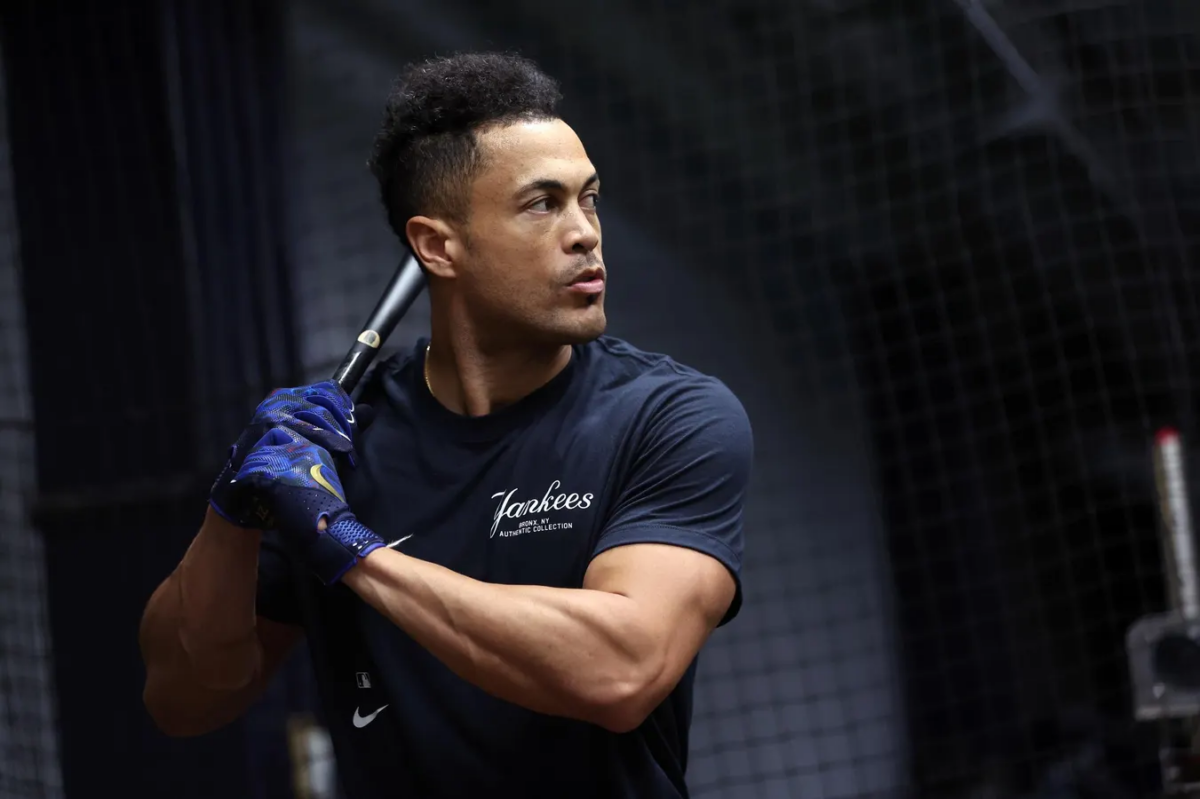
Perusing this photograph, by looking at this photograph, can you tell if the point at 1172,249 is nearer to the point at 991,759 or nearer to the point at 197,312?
the point at 991,759

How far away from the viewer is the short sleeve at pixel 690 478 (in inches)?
58.4

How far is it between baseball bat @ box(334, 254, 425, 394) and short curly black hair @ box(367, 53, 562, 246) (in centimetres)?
11

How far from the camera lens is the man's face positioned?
163 cm

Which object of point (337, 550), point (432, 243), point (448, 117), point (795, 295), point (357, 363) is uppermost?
point (795, 295)

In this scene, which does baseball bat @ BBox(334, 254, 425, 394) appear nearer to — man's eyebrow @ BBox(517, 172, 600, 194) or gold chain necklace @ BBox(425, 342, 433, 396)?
gold chain necklace @ BBox(425, 342, 433, 396)

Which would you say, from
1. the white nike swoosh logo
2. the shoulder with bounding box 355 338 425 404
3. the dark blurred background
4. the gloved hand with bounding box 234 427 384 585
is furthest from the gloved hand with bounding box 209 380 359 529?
the dark blurred background

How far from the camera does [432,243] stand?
68.4 inches

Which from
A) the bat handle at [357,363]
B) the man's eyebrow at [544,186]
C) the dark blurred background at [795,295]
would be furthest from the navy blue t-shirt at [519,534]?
the dark blurred background at [795,295]

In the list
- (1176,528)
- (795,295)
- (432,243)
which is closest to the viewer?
(432,243)

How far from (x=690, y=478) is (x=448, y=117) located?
1.72 feet

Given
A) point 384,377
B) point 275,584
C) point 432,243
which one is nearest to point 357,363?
point 384,377

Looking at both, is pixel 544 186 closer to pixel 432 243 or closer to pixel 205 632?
pixel 432 243

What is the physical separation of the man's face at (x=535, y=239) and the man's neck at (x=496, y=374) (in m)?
0.04

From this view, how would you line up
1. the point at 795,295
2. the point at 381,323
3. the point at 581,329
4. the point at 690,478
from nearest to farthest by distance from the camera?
the point at 690,478
the point at 581,329
the point at 381,323
the point at 795,295
